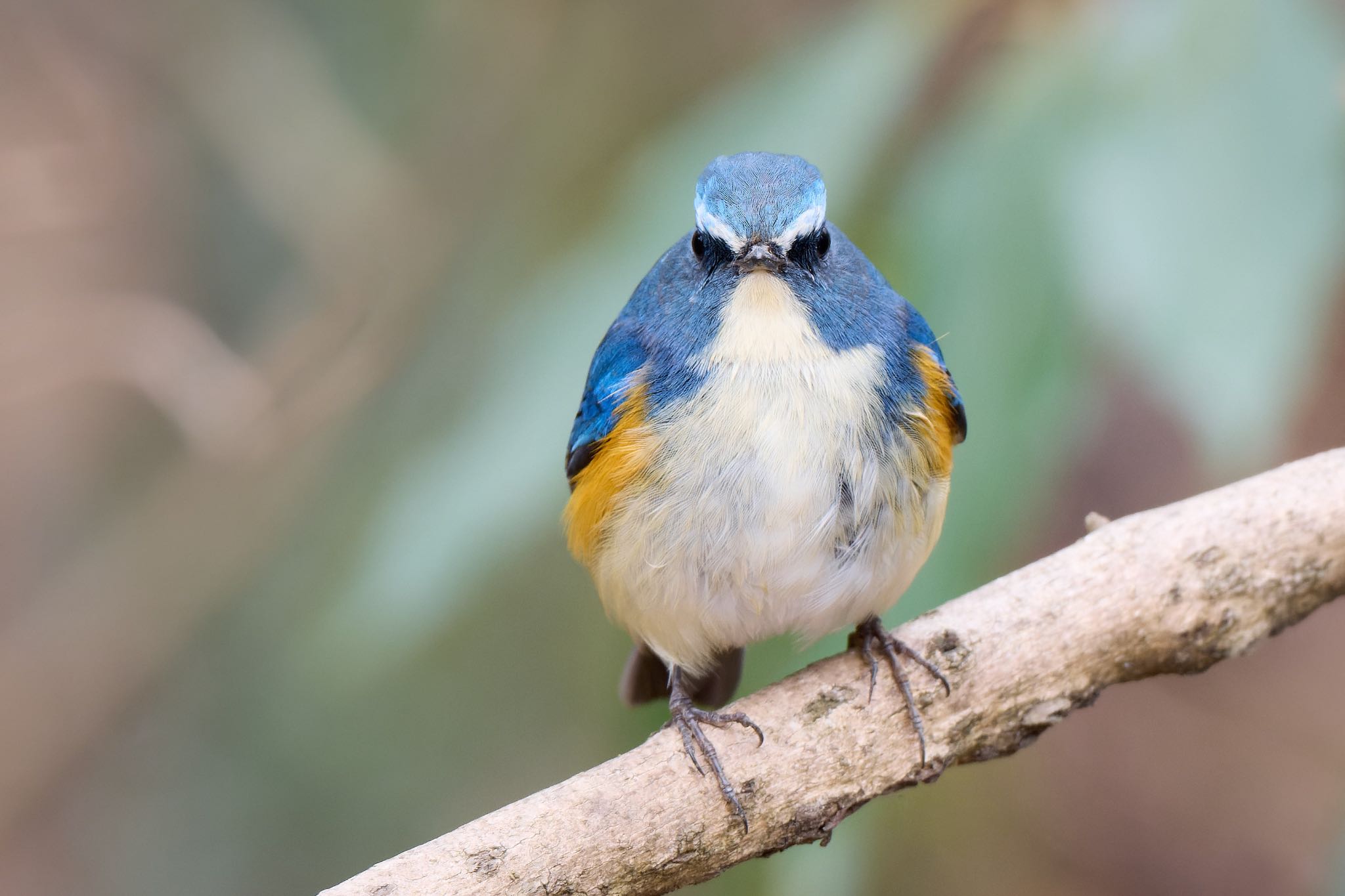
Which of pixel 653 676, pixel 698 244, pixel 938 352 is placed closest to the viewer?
pixel 698 244

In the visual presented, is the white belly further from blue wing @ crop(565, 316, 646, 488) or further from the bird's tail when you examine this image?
the bird's tail

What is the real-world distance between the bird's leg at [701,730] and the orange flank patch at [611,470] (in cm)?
39

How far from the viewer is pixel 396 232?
5.14 meters

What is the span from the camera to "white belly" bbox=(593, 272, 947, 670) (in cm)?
280

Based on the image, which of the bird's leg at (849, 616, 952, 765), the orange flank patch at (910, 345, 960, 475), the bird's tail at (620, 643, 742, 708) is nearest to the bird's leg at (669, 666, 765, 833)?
the bird's leg at (849, 616, 952, 765)

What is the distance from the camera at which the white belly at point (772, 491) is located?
2.80m

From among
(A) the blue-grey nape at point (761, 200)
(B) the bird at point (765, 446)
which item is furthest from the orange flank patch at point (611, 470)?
(A) the blue-grey nape at point (761, 200)

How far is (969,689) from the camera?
113 inches

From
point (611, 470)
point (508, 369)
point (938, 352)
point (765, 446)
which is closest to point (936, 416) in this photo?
point (938, 352)

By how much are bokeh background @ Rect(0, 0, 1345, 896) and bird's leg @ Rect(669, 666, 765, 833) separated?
357mm

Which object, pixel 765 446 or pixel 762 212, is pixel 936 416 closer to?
pixel 765 446

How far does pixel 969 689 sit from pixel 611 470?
908mm

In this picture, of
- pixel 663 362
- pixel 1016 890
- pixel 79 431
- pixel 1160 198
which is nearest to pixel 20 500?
pixel 79 431

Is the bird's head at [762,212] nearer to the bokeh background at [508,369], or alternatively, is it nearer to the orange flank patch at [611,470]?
the bokeh background at [508,369]
